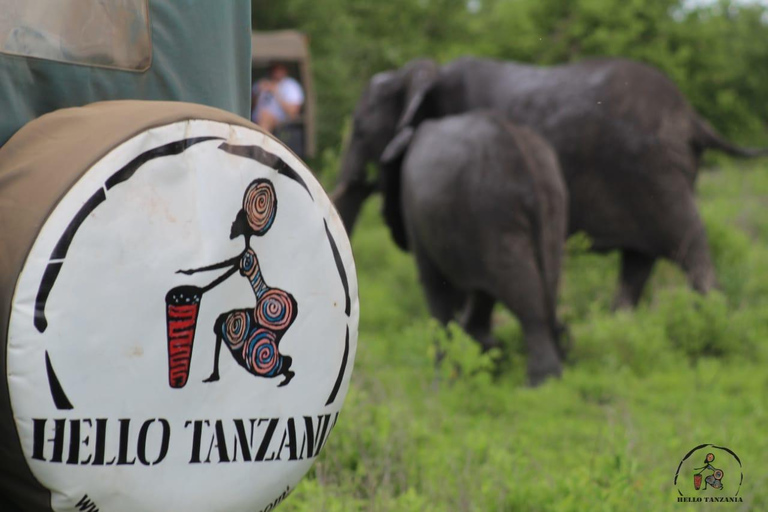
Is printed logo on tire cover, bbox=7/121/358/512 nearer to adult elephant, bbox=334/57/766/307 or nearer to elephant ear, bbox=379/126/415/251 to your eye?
elephant ear, bbox=379/126/415/251

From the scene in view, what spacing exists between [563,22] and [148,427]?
13.1 m

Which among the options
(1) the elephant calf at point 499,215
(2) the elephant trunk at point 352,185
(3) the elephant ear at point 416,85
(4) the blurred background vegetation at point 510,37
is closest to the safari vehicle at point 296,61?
(4) the blurred background vegetation at point 510,37

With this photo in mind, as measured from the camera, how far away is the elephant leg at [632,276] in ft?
27.1

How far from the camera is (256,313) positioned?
2.07 metres

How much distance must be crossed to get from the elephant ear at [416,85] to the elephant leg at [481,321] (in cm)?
163

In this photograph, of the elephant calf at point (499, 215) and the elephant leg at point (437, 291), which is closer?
the elephant calf at point (499, 215)

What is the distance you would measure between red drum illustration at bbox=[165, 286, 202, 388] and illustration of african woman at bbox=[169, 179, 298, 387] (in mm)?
49

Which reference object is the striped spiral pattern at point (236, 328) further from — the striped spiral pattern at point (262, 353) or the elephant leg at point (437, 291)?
the elephant leg at point (437, 291)

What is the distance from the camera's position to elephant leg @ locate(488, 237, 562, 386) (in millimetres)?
5918

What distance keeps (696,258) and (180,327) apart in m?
6.18

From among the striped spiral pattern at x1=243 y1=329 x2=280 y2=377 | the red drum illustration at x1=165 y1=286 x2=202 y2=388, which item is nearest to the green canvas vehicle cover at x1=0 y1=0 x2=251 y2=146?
the red drum illustration at x1=165 y1=286 x2=202 y2=388

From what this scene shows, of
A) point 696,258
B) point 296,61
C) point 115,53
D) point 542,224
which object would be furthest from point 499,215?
point 296,61

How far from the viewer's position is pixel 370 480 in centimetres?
356

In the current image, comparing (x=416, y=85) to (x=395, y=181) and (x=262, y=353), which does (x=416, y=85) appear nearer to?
(x=395, y=181)
